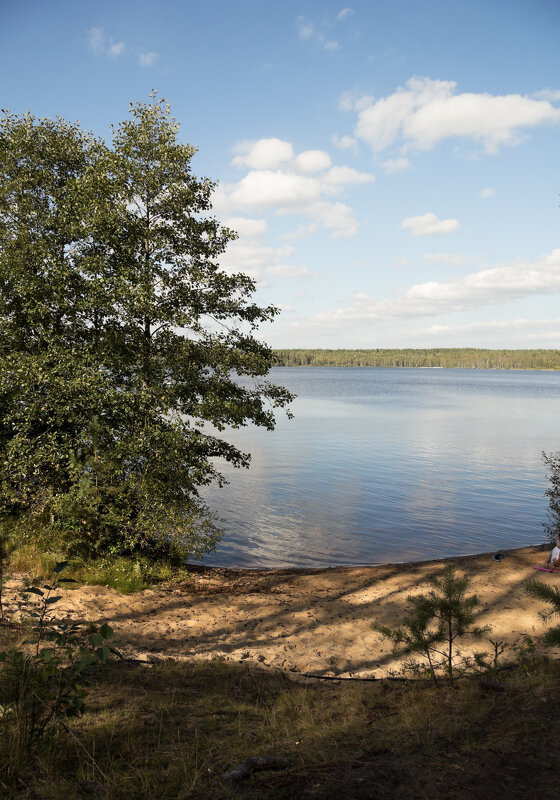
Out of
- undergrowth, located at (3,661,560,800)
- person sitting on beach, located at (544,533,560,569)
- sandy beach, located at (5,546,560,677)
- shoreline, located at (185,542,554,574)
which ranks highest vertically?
undergrowth, located at (3,661,560,800)

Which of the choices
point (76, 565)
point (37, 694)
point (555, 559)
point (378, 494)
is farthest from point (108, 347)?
point (378, 494)

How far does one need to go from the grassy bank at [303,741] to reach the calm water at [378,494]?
1094 cm

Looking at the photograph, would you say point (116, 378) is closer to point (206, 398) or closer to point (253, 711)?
point (206, 398)

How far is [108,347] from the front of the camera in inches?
516

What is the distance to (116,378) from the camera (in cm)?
1355

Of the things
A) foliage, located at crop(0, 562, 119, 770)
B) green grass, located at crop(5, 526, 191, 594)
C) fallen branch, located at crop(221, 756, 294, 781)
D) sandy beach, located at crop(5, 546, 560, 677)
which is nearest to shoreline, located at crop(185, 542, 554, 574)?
sandy beach, located at crop(5, 546, 560, 677)

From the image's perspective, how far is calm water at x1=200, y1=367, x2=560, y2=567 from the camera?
19531 mm

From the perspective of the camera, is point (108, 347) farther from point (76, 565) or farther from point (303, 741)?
point (303, 741)

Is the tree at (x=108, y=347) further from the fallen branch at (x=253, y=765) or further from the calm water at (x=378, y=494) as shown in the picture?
the fallen branch at (x=253, y=765)

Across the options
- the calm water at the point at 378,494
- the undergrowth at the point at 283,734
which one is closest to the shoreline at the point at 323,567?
the calm water at the point at 378,494

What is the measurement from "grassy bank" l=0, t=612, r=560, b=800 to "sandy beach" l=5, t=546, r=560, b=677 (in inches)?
75.7

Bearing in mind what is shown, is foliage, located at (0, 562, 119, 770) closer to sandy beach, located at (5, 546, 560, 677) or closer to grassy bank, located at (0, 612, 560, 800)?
grassy bank, located at (0, 612, 560, 800)

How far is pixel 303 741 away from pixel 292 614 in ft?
22.3

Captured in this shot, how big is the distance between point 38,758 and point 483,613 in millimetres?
9990
